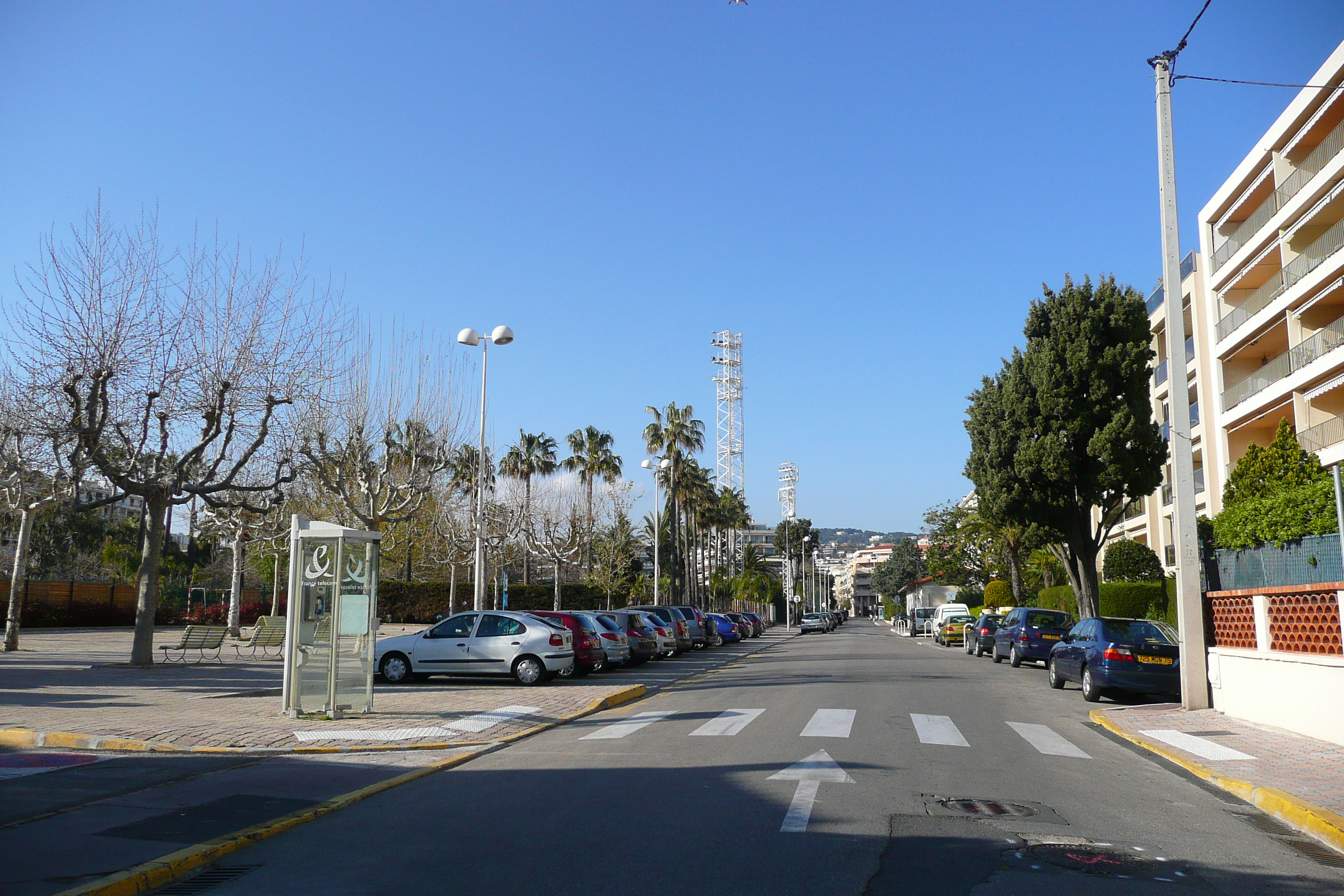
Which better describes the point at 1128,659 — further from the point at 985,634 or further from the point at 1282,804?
the point at 985,634

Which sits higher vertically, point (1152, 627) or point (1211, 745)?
point (1152, 627)

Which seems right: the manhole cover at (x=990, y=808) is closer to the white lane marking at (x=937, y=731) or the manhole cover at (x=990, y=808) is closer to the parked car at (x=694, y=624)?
the white lane marking at (x=937, y=731)

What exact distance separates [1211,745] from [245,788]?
1101 centimetres

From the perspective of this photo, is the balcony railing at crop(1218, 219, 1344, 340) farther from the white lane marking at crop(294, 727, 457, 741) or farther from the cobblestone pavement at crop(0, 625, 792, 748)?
the white lane marking at crop(294, 727, 457, 741)

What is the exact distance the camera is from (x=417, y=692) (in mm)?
18219

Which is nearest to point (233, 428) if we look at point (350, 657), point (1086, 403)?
point (350, 657)

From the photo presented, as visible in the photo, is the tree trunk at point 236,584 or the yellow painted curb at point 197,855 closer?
the yellow painted curb at point 197,855

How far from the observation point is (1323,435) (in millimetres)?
32500

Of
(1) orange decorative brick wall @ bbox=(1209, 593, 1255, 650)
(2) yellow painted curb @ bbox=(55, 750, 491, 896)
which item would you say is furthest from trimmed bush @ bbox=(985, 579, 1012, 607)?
(2) yellow painted curb @ bbox=(55, 750, 491, 896)

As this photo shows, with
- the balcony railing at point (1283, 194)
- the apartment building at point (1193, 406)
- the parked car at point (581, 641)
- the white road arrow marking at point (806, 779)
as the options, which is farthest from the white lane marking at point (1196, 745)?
the balcony railing at point (1283, 194)

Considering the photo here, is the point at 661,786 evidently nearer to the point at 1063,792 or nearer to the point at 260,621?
the point at 1063,792

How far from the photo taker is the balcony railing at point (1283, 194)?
3225cm

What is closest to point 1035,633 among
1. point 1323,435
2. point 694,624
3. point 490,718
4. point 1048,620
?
point 1048,620

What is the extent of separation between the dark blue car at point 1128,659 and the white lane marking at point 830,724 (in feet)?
17.1
